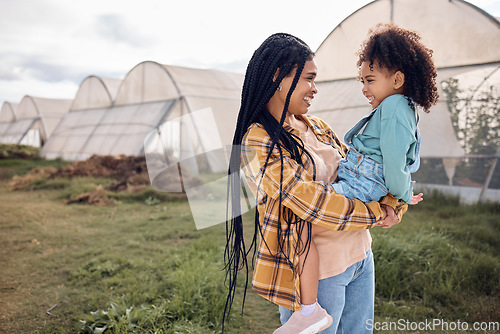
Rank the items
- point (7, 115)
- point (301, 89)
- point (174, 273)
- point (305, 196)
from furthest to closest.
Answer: point (7, 115), point (174, 273), point (301, 89), point (305, 196)

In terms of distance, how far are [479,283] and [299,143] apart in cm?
310

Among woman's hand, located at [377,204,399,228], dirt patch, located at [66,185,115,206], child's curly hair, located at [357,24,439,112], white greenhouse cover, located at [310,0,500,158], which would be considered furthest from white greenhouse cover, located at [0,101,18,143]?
woman's hand, located at [377,204,399,228]

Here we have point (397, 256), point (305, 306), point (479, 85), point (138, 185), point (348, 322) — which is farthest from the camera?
point (138, 185)

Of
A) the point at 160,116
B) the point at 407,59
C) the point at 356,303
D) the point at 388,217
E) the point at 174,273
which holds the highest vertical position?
the point at 407,59

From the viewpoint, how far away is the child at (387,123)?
1.63 meters

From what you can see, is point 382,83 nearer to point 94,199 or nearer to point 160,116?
point 94,199

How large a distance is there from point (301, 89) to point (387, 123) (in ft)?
1.26

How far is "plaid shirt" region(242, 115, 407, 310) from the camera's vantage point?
1.52 metres

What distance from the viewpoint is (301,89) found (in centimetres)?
165

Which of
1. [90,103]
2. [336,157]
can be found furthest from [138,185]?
[90,103]

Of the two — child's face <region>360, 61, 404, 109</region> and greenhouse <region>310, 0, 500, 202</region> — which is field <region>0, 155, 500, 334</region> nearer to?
greenhouse <region>310, 0, 500, 202</region>

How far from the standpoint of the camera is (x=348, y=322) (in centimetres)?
184

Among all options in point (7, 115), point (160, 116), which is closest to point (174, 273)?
point (160, 116)

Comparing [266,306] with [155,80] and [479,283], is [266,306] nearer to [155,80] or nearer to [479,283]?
[479,283]
